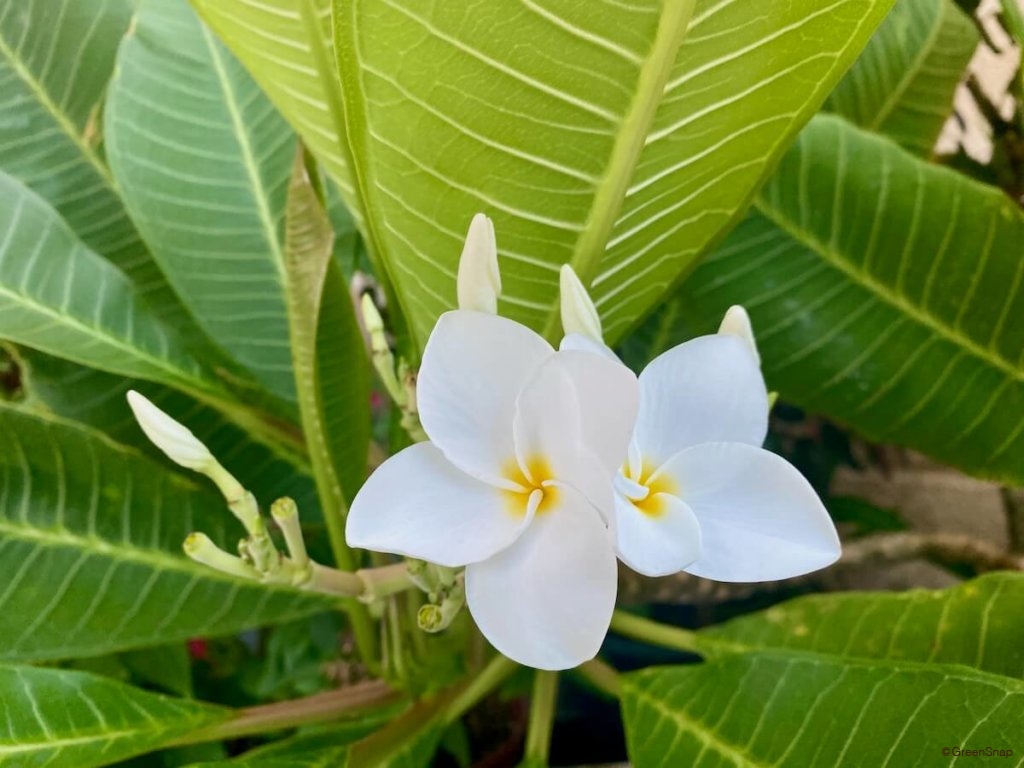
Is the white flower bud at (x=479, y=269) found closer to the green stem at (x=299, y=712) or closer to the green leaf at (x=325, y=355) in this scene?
the green leaf at (x=325, y=355)

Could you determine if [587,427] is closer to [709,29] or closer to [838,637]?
[709,29]

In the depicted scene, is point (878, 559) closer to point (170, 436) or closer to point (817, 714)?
point (817, 714)

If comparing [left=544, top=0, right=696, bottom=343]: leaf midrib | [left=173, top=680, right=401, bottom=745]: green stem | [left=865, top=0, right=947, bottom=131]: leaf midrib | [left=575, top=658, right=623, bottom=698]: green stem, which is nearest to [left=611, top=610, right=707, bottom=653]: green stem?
[left=575, top=658, right=623, bottom=698]: green stem

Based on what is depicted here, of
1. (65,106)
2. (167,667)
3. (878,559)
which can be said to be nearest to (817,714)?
(878,559)

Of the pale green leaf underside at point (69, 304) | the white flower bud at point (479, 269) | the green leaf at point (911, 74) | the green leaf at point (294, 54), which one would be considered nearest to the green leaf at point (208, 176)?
the pale green leaf underside at point (69, 304)

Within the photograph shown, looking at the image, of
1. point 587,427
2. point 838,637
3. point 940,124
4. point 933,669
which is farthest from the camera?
point 940,124

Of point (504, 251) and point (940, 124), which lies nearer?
point (504, 251)

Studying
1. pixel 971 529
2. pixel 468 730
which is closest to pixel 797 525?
pixel 468 730
